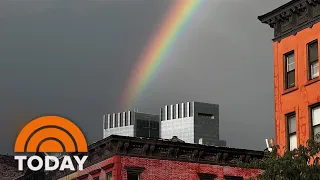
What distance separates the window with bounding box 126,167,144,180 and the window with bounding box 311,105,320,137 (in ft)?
56.8

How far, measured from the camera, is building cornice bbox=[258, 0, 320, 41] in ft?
146

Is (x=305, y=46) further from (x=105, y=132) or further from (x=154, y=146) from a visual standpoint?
(x=105, y=132)

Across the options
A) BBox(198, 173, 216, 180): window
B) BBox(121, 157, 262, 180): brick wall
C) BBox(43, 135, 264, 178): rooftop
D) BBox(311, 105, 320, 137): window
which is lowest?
BBox(198, 173, 216, 180): window

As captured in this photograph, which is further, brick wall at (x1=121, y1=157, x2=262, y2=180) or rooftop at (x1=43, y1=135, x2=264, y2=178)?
rooftop at (x1=43, y1=135, x2=264, y2=178)

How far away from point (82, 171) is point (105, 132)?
65.8 meters

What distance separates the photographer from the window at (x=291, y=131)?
44688mm

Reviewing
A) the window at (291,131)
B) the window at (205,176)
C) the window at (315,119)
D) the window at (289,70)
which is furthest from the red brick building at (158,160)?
the window at (315,119)

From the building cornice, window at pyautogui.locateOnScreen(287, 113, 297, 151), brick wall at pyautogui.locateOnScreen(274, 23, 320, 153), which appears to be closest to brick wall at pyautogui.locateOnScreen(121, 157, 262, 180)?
brick wall at pyautogui.locateOnScreen(274, 23, 320, 153)

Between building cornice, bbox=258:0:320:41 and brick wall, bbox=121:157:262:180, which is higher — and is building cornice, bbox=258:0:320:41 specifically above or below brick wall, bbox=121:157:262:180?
above

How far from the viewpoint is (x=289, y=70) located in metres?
46.3

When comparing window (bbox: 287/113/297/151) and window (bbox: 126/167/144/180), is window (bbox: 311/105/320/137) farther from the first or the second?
window (bbox: 126/167/144/180)

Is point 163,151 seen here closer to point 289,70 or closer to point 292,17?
point 289,70

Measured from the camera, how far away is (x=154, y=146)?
57719 mm

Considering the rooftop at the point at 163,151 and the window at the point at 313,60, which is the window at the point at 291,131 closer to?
the window at the point at 313,60
